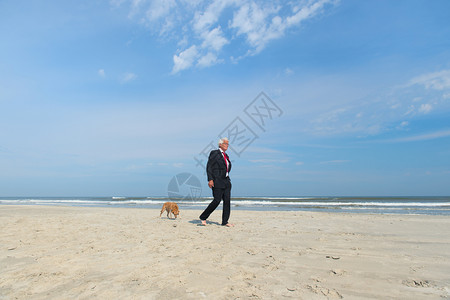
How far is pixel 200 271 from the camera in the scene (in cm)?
273

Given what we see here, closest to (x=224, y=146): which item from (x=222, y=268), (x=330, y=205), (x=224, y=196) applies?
(x=224, y=196)

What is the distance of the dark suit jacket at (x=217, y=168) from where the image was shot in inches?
246

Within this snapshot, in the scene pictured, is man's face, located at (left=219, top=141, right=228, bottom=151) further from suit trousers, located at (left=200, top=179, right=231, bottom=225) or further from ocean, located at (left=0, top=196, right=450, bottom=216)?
ocean, located at (left=0, top=196, right=450, bottom=216)

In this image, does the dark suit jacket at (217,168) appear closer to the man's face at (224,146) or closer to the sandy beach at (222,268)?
the man's face at (224,146)

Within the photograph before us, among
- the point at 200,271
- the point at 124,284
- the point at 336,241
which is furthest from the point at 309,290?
the point at 336,241

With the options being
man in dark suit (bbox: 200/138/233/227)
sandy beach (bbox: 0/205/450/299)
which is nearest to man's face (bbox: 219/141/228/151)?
man in dark suit (bbox: 200/138/233/227)

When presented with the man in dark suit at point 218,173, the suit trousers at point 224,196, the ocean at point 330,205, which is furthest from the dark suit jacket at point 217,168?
the ocean at point 330,205

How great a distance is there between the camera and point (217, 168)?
628 centimetres

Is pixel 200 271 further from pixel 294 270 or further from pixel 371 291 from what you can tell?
pixel 371 291

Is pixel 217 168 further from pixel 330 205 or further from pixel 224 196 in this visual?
pixel 330 205

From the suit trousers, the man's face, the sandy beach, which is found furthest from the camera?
the man's face

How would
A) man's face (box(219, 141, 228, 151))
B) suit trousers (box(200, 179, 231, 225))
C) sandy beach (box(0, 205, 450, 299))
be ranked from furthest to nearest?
1. man's face (box(219, 141, 228, 151))
2. suit trousers (box(200, 179, 231, 225))
3. sandy beach (box(0, 205, 450, 299))

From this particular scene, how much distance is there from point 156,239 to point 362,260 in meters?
3.05

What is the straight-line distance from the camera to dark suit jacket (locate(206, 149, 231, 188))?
6258mm
